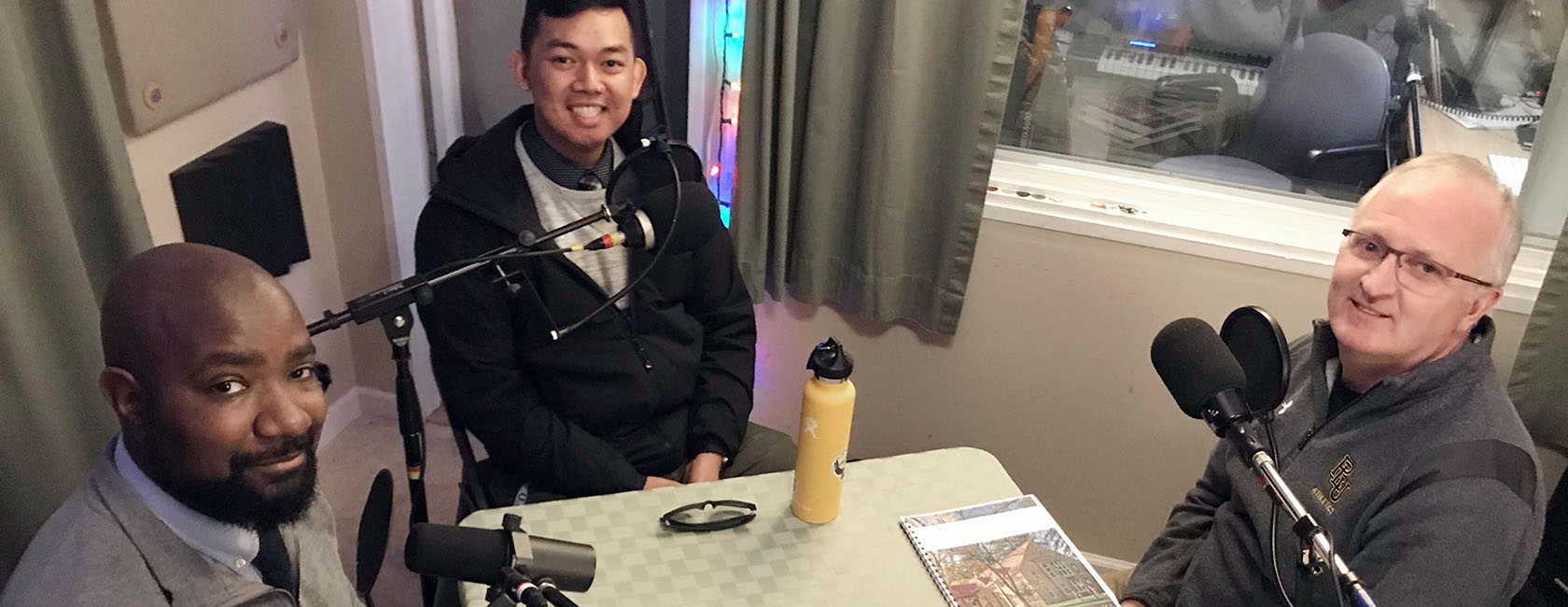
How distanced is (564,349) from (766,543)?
58 cm

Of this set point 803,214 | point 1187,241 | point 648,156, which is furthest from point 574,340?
point 1187,241

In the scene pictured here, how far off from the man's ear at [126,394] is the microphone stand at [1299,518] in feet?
3.36

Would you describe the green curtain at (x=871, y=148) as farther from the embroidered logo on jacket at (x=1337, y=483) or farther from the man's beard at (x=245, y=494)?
the man's beard at (x=245, y=494)

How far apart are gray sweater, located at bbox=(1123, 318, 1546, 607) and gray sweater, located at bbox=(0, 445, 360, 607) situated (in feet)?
3.52

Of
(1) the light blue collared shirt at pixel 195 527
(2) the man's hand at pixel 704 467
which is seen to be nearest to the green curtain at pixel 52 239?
(1) the light blue collared shirt at pixel 195 527

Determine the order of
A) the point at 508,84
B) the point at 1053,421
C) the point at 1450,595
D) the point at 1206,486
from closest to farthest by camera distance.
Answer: the point at 1450,595 → the point at 1206,486 → the point at 1053,421 → the point at 508,84

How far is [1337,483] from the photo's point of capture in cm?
140

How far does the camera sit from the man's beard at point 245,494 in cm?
105

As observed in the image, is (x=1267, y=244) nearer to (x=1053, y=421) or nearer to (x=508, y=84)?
Answer: (x=1053, y=421)

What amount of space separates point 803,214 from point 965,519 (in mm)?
917

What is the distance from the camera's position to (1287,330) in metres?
2.08

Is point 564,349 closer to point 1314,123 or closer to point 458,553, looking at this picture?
point 458,553

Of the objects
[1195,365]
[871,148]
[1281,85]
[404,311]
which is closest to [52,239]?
[404,311]

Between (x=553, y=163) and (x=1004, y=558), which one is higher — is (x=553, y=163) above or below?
above
